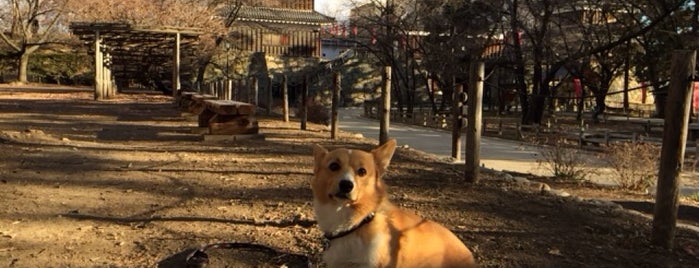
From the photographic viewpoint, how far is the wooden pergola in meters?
23.3

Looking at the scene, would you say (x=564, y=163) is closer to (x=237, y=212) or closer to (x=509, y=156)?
(x=237, y=212)

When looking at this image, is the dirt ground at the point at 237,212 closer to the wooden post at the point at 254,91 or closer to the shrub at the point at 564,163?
the shrub at the point at 564,163

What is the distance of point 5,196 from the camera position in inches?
231

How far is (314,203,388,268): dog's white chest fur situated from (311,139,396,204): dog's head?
0.06 m

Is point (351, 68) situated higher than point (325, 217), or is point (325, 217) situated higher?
point (351, 68)

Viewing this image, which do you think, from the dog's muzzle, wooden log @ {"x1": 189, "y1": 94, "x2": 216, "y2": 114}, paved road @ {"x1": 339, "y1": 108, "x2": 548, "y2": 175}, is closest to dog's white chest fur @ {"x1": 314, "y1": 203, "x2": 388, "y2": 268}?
the dog's muzzle

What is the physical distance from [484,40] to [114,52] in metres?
18.6

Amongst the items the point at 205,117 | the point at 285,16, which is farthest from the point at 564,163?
the point at 285,16

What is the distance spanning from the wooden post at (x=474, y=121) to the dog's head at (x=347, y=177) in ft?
15.2

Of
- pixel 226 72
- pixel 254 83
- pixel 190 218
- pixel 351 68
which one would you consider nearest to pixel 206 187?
pixel 190 218

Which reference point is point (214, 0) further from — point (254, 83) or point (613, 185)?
point (613, 185)

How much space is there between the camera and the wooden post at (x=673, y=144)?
477 centimetres

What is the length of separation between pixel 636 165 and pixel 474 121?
3.37 meters

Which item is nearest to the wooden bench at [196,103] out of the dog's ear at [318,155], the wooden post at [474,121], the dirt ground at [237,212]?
the dirt ground at [237,212]
